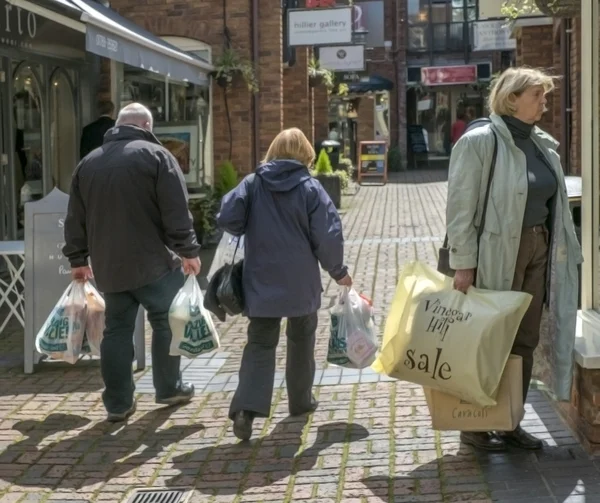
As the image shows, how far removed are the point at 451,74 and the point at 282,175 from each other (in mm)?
28902

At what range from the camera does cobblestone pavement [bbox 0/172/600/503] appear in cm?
444

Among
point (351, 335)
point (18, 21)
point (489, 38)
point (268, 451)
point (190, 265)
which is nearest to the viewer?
point (268, 451)

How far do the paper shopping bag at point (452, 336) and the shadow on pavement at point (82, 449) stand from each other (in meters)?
1.37

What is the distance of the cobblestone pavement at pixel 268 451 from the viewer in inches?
175

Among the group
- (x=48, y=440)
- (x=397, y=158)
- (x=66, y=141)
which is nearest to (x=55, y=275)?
(x=48, y=440)

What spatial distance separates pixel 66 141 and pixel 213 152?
2714mm

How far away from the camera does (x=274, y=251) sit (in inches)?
200

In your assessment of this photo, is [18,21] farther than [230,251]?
Yes

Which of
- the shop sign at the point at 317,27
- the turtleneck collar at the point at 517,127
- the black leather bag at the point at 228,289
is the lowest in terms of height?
the black leather bag at the point at 228,289

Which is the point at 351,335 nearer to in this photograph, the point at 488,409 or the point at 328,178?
the point at 488,409

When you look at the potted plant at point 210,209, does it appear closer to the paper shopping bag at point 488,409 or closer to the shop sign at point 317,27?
the shop sign at point 317,27

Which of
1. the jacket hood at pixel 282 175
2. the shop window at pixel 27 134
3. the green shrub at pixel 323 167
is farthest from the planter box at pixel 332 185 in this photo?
the jacket hood at pixel 282 175

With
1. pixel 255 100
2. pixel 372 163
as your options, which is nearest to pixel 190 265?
pixel 255 100

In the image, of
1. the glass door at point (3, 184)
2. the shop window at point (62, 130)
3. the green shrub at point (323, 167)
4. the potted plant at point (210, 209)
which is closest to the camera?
the glass door at point (3, 184)
